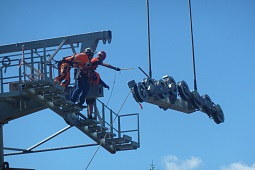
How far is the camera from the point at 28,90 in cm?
3231

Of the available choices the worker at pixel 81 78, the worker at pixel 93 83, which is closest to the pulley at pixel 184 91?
the worker at pixel 93 83

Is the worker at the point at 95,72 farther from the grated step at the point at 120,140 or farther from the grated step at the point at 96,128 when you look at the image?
the grated step at the point at 120,140

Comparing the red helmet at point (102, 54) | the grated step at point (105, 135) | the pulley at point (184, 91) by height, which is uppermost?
the red helmet at point (102, 54)

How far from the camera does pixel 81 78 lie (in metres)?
34.6

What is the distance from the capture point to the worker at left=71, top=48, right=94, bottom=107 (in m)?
34.4

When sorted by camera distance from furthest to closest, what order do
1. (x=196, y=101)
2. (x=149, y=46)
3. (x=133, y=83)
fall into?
(x=196, y=101), (x=149, y=46), (x=133, y=83)

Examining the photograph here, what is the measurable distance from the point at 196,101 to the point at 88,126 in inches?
227

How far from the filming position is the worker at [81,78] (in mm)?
34438

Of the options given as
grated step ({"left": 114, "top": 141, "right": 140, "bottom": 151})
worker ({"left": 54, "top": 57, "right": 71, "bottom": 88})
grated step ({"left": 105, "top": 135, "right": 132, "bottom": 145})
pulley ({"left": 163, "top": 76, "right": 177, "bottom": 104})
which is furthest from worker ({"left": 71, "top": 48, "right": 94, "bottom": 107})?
pulley ({"left": 163, "top": 76, "right": 177, "bottom": 104})

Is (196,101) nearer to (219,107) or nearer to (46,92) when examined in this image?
(219,107)

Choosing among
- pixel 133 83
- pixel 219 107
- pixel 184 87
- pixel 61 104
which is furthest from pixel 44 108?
pixel 219 107

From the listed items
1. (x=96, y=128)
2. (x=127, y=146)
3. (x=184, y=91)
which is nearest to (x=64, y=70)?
(x=96, y=128)

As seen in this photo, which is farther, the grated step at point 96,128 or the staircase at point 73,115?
the grated step at point 96,128

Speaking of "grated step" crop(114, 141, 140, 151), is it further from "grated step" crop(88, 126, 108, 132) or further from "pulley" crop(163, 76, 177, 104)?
"pulley" crop(163, 76, 177, 104)
